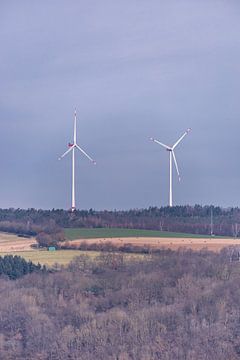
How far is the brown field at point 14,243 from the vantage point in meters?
82.2

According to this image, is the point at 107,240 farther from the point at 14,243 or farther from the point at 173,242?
the point at 14,243

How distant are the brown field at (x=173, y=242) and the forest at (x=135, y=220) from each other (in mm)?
3954

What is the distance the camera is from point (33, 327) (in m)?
52.1

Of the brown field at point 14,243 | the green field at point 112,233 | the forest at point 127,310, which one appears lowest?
the forest at point 127,310

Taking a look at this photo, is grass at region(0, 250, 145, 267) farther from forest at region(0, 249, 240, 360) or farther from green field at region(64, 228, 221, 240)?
green field at region(64, 228, 221, 240)

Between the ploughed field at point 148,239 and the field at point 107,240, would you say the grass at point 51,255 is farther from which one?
the ploughed field at point 148,239

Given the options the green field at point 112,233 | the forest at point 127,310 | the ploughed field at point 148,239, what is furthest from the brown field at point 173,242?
the forest at point 127,310

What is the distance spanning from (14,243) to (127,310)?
93.7ft

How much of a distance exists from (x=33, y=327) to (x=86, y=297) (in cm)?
1301

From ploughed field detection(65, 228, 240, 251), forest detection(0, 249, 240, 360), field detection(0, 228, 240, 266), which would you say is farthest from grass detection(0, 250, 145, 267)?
ploughed field detection(65, 228, 240, 251)

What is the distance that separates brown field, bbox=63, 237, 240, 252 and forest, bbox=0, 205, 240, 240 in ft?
13.0

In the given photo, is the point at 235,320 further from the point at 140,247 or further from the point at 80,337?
the point at 140,247

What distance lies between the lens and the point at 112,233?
290 feet

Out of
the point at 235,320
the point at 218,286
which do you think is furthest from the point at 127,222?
the point at 235,320
